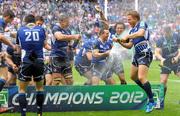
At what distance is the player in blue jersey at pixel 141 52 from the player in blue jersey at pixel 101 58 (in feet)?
4.02

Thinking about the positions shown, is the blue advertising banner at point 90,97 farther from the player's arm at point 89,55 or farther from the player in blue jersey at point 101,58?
the player's arm at point 89,55

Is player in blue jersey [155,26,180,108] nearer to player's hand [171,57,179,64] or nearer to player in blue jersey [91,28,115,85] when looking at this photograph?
player's hand [171,57,179,64]

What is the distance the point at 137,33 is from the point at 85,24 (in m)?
24.1

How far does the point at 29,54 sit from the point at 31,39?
0.32 metres

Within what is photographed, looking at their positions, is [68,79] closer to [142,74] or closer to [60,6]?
[142,74]

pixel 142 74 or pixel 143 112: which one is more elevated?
pixel 142 74

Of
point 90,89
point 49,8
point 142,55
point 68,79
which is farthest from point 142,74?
point 49,8

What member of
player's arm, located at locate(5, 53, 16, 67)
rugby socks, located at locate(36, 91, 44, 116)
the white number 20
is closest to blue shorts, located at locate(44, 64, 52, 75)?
player's arm, located at locate(5, 53, 16, 67)

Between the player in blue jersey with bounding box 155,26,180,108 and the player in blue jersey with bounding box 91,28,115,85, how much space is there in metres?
1.35

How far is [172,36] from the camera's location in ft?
45.3

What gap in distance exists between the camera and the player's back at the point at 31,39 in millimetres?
10500

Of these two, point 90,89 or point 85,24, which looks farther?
point 85,24

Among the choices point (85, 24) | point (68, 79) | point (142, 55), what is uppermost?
point (142, 55)

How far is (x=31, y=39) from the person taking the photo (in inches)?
414
